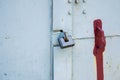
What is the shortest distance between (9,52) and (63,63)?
14.1 inches

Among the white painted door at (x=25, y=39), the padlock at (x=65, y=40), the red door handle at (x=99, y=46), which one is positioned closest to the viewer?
the white painted door at (x=25, y=39)

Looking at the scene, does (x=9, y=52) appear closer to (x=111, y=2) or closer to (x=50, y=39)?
(x=50, y=39)

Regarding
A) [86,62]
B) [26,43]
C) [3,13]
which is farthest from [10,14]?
[86,62]

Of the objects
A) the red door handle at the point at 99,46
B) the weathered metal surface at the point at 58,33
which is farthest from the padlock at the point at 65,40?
the red door handle at the point at 99,46

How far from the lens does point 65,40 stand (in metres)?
1.77

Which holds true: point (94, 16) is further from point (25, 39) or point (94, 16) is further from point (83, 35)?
point (25, 39)

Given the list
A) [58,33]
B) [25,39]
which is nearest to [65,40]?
[58,33]

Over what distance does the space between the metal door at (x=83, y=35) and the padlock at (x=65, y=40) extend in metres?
0.03

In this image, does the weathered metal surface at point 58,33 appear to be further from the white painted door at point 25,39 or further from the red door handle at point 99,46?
the red door handle at point 99,46

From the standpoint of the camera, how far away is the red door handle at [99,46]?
6.28 ft

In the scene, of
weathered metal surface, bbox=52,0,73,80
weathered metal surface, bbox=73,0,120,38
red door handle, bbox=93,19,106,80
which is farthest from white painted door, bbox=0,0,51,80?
red door handle, bbox=93,19,106,80

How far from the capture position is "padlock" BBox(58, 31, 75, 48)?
1.75 meters

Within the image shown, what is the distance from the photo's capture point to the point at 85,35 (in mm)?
1877

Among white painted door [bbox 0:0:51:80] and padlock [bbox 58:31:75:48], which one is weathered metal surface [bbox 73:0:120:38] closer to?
padlock [bbox 58:31:75:48]
